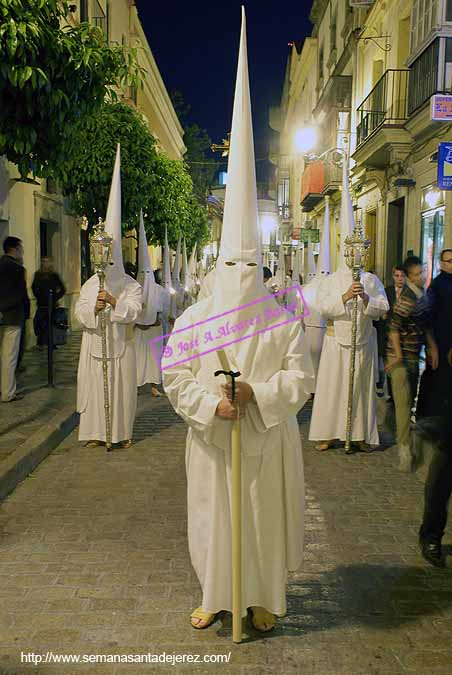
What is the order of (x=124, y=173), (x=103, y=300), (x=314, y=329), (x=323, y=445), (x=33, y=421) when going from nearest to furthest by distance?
1. (x=103, y=300)
2. (x=323, y=445)
3. (x=33, y=421)
4. (x=314, y=329)
5. (x=124, y=173)

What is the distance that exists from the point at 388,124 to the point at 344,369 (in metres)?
8.71

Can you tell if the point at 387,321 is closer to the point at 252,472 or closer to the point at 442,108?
the point at 442,108

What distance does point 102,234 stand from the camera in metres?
7.23

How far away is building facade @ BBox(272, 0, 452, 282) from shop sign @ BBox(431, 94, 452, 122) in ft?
5.19

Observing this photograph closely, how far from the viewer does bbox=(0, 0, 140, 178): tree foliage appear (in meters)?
5.48

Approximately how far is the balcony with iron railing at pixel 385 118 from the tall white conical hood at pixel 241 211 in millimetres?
11931

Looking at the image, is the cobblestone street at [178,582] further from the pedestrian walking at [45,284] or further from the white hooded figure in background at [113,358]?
the pedestrian walking at [45,284]

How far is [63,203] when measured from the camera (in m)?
18.9

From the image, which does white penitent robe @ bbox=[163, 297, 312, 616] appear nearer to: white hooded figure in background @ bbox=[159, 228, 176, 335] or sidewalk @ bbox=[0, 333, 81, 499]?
sidewalk @ bbox=[0, 333, 81, 499]

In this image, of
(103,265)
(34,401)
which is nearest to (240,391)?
(103,265)

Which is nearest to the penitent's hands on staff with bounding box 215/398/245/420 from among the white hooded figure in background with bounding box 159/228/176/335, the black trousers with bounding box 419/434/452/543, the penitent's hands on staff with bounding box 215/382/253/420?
the penitent's hands on staff with bounding box 215/382/253/420

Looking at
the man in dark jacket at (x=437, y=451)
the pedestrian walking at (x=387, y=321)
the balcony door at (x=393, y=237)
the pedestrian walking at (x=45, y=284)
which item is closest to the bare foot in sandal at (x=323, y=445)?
the pedestrian walking at (x=387, y=321)

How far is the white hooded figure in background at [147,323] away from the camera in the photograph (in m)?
10.1

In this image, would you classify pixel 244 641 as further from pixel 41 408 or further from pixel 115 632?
pixel 41 408
